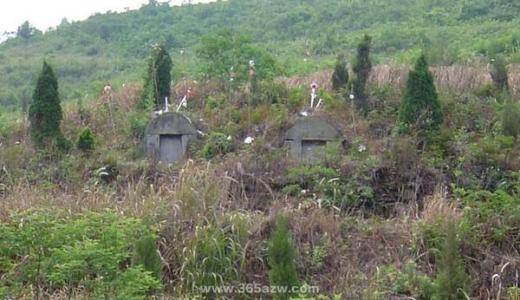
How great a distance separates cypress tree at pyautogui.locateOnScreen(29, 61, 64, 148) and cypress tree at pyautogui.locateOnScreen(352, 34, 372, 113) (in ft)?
15.1

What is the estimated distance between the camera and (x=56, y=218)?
24.9ft

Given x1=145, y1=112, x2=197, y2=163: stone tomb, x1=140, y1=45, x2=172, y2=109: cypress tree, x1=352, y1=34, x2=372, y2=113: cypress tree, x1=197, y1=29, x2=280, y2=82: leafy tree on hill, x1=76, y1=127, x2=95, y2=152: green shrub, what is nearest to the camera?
x1=76, y1=127, x2=95, y2=152: green shrub

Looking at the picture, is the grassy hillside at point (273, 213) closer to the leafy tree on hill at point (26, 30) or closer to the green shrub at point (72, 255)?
the green shrub at point (72, 255)

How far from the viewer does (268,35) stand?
2959cm

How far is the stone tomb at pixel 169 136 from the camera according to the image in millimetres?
13211

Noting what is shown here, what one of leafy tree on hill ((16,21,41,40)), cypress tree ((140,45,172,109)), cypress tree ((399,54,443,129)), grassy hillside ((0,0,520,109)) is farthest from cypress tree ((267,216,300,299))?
leafy tree on hill ((16,21,41,40))

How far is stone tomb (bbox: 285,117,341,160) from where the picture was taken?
12.6 metres

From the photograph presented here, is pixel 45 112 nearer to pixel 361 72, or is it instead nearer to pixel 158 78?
pixel 158 78

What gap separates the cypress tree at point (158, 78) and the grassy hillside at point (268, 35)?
2478mm

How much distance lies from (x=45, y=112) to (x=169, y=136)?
185 cm

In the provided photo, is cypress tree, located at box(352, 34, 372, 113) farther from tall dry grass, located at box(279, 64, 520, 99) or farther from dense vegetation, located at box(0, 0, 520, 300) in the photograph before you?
tall dry grass, located at box(279, 64, 520, 99)

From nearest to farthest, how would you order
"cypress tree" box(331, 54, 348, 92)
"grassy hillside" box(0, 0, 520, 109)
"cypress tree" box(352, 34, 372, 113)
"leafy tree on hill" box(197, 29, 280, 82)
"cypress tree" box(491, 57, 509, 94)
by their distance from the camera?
"cypress tree" box(352, 34, 372, 113) → "cypress tree" box(491, 57, 509, 94) → "cypress tree" box(331, 54, 348, 92) → "leafy tree on hill" box(197, 29, 280, 82) → "grassy hillside" box(0, 0, 520, 109)

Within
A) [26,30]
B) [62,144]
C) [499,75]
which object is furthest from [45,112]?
[26,30]

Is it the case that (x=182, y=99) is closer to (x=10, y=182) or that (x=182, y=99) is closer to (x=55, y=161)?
(x=55, y=161)
